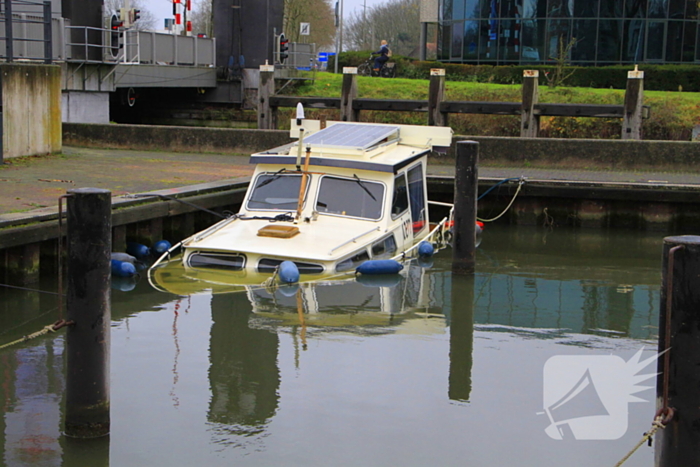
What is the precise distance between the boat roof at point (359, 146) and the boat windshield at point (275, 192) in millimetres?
244

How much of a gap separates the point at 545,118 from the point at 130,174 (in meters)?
14.4

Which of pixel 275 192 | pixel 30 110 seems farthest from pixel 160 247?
pixel 30 110

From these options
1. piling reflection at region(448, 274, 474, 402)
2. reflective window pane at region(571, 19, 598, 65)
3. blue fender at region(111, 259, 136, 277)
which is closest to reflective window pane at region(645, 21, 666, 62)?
reflective window pane at region(571, 19, 598, 65)

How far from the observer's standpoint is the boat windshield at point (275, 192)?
12.7 meters

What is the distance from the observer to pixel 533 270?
13820mm

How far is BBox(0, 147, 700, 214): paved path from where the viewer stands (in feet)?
44.2

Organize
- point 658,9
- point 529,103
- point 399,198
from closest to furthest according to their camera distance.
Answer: point 399,198 < point 529,103 < point 658,9

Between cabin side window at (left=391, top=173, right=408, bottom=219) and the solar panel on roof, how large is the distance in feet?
2.18

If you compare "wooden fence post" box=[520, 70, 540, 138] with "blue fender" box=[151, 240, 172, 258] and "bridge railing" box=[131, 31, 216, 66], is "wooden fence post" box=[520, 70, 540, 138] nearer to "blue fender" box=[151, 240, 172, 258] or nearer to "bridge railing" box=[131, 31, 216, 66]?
"blue fender" box=[151, 240, 172, 258]

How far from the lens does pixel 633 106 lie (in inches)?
805

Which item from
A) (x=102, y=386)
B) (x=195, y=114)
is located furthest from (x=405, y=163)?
(x=195, y=114)

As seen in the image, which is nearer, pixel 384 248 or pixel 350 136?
pixel 384 248

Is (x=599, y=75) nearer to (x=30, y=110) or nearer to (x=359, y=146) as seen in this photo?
(x=30, y=110)

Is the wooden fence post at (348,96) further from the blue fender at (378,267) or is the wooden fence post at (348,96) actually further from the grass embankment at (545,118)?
the blue fender at (378,267)
